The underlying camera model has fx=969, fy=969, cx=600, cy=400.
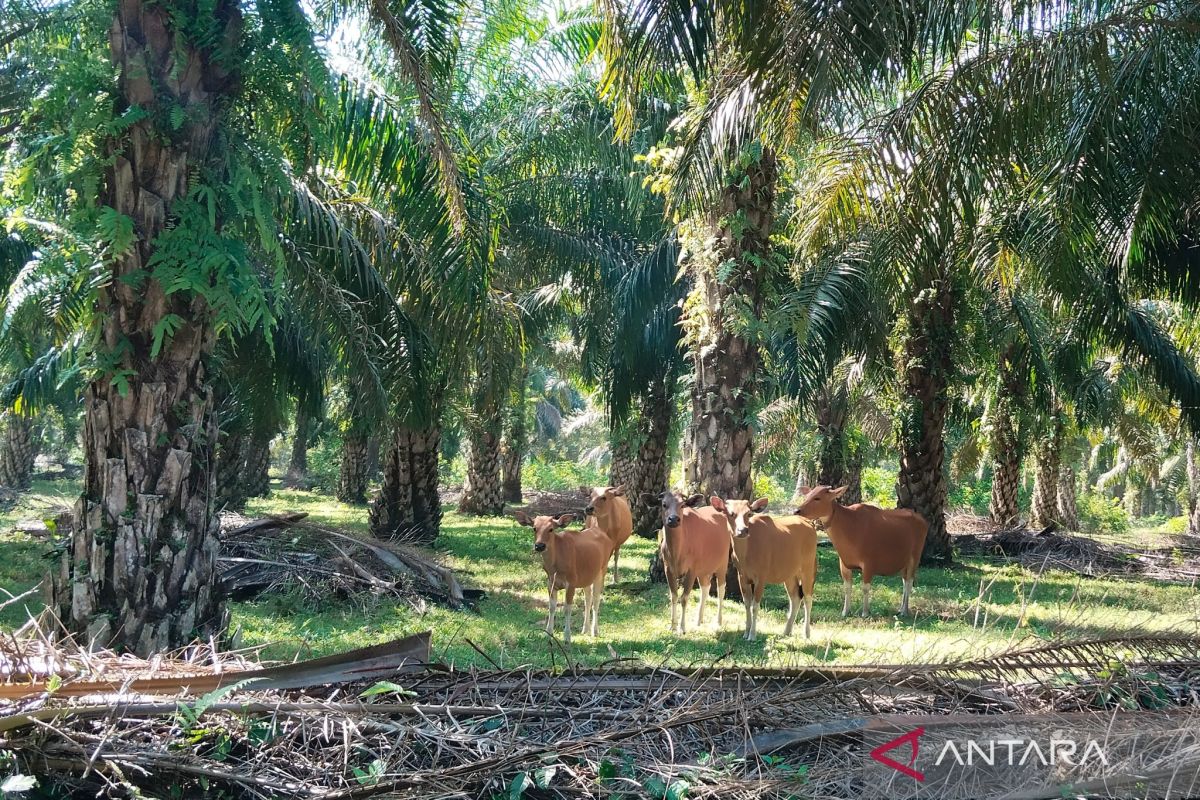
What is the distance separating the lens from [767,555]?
30.6ft

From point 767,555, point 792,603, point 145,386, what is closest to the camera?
point 145,386

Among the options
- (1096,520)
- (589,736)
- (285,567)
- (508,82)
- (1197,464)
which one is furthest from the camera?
(1096,520)

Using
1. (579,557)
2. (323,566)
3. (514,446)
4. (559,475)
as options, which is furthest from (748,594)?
(559,475)

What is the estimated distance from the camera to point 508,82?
16.2 m

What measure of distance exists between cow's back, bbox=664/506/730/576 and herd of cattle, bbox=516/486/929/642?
10 millimetres

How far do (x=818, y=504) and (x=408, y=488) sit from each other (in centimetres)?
829

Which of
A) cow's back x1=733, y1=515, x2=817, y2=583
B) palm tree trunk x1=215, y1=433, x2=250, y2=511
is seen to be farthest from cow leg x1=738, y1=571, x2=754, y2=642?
palm tree trunk x1=215, y1=433, x2=250, y2=511

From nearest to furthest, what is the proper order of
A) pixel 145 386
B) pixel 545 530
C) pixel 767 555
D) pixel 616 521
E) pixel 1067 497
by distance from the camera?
pixel 145 386 → pixel 545 530 → pixel 767 555 → pixel 616 521 → pixel 1067 497

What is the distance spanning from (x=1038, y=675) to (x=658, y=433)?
14.5m

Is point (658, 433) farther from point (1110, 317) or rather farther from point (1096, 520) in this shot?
point (1096, 520)

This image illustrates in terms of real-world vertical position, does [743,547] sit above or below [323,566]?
above

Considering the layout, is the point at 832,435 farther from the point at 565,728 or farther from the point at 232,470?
the point at 565,728

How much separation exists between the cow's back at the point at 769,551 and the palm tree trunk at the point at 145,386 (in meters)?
5.00

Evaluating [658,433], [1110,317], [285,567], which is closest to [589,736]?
[285,567]
